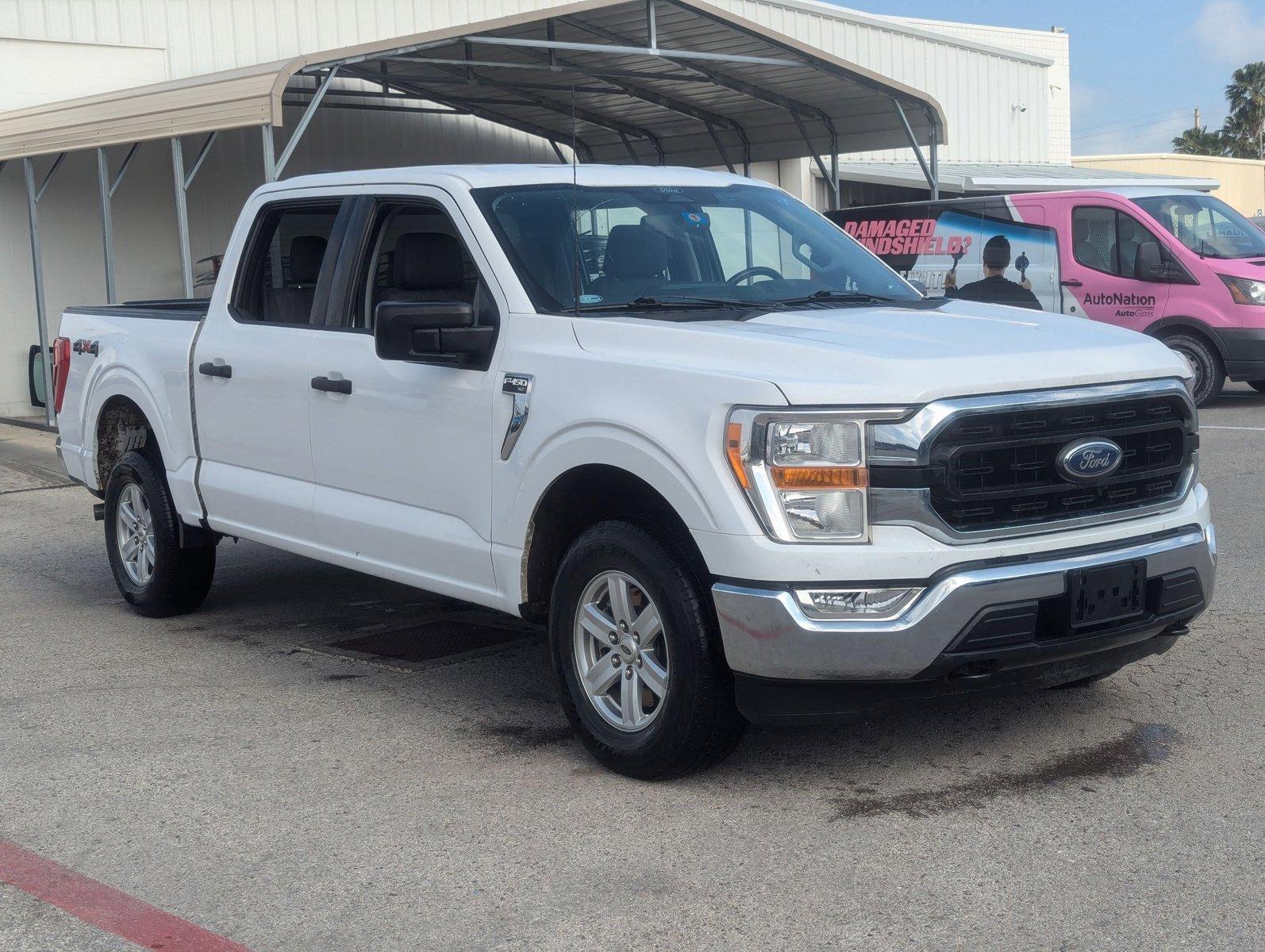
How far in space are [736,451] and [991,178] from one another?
75.0 feet

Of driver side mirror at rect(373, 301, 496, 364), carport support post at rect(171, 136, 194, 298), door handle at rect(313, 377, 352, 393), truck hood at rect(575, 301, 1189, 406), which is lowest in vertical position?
door handle at rect(313, 377, 352, 393)

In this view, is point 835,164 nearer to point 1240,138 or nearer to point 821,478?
point 821,478

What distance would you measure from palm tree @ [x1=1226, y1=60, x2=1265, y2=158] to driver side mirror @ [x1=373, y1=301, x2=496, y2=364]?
2967 inches

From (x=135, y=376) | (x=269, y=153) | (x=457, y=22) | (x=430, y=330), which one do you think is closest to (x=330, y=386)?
(x=430, y=330)

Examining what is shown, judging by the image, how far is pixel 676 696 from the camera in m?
4.46

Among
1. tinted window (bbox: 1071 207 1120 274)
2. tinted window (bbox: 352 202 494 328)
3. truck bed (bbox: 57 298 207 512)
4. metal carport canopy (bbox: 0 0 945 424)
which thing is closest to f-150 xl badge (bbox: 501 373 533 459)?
tinted window (bbox: 352 202 494 328)

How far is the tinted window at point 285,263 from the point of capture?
623 centimetres

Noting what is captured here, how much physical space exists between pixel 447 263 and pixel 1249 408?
11.4 meters

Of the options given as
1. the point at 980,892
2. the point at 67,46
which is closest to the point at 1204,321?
the point at 980,892

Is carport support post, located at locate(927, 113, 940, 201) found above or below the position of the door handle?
above

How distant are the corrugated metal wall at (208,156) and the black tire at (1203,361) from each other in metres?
11.2

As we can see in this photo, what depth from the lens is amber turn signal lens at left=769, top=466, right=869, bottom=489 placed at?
416 cm

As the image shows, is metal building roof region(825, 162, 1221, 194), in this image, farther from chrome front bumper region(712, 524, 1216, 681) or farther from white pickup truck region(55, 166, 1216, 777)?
chrome front bumper region(712, 524, 1216, 681)

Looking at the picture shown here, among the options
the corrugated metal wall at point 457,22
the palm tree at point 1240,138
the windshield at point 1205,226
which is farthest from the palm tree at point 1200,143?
the windshield at point 1205,226
